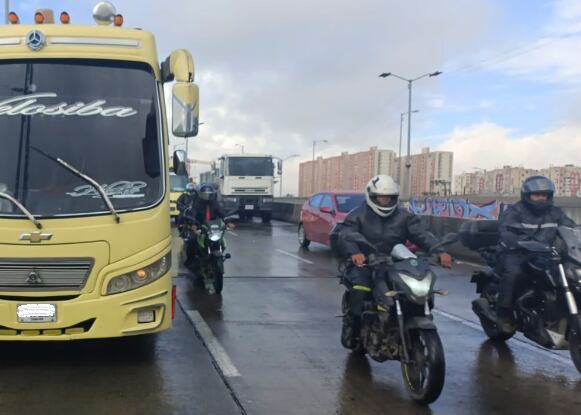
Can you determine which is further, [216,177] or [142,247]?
[216,177]

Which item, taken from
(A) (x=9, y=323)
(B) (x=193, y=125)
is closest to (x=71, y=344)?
(A) (x=9, y=323)

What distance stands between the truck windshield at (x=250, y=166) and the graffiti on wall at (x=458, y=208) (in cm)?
734

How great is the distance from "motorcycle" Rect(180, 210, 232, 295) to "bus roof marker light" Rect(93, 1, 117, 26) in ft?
12.5

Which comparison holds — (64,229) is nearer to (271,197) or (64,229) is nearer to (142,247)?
(142,247)

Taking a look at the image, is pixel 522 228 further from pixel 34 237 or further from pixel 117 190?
pixel 34 237

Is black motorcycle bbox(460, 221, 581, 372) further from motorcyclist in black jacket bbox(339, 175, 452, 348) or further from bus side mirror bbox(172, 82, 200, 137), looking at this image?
bus side mirror bbox(172, 82, 200, 137)

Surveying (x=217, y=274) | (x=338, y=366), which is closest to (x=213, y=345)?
(x=338, y=366)

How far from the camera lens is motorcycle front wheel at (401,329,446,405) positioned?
4355mm

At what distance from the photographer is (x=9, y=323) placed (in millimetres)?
4820

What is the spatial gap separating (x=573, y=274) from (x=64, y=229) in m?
4.24

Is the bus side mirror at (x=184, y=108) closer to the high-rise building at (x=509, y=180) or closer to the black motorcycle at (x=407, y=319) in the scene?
the black motorcycle at (x=407, y=319)

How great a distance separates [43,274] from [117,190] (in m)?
0.96

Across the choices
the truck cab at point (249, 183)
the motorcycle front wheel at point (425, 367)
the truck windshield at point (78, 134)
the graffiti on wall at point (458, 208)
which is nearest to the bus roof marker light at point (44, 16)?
the truck windshield at point (78, 134)

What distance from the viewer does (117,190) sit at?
532 centimetres
